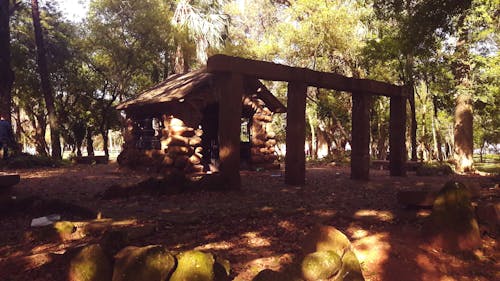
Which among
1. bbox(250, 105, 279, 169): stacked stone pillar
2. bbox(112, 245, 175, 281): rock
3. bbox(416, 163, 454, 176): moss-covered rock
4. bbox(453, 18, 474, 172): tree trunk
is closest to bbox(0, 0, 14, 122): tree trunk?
bbox(250, 105, 279, 169): stacked stone pillar

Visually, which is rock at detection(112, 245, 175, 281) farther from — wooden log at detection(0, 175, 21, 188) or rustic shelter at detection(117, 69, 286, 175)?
rustic shelter at detection(117, 69, 286, 175)

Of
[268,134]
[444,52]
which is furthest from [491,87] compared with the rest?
[268,134]

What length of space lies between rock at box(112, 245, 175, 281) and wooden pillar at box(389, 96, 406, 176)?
481 inches

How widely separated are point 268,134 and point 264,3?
2073 cm

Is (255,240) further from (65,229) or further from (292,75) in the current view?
(292,75)

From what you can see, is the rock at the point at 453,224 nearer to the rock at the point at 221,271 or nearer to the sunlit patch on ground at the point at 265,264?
the sunlit patch on ground at the point at 265,264

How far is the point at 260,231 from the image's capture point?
6.17m

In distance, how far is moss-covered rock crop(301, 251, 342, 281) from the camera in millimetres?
3894

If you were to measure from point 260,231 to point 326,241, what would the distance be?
5.59 ft

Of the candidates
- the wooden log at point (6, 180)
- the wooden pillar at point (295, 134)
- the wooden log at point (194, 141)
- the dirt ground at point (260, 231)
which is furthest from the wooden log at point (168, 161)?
the wooden log at point (6, 180)

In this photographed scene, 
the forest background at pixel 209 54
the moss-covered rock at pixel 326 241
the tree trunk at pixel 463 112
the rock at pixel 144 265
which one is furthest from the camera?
the forest background at pixel 209 54

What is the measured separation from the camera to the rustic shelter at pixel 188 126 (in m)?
14.3

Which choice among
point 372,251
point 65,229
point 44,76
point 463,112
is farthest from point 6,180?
point 463,112

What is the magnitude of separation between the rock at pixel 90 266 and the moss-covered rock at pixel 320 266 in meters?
2.13
